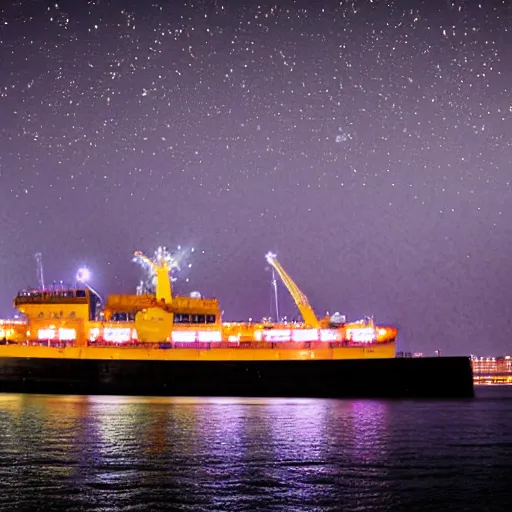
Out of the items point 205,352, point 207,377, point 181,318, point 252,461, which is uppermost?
point 181,318

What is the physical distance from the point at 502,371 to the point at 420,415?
123209 mm

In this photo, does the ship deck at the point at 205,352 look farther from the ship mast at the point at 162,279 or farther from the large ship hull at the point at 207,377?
the ship mast at the point at 162,279

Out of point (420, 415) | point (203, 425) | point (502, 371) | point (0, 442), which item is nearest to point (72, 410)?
point (203, 425)

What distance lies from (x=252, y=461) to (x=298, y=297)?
37.8 meters

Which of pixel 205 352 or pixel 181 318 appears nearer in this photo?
pixel 205 352

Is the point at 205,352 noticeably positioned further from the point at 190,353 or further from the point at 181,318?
the point at 181,318

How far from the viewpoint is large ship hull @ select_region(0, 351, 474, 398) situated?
52406 millimetres

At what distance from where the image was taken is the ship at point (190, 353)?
52438mm

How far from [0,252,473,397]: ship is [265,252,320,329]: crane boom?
0.28 ft

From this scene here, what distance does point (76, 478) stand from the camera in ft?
60.3

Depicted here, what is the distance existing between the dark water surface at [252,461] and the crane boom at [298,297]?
20004mm

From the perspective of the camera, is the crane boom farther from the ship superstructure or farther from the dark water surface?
the dark water surface

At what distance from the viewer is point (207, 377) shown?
5328 cm

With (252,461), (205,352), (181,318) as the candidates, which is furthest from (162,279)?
(252,461)
